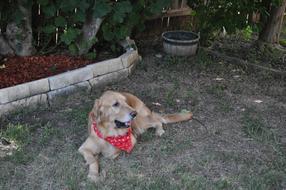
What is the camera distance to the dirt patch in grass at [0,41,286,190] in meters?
3.76

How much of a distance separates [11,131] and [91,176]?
1082mm

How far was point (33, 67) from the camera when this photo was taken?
5566mm

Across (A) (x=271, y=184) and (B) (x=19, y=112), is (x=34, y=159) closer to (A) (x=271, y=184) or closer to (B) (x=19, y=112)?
(B) (x=19, y=112)


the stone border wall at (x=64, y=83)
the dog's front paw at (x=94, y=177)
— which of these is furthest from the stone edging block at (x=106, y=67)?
the dog's front paw at (x=94, y=177)

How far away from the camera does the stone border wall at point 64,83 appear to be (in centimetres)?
475

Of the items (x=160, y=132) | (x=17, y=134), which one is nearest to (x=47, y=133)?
(x=17, y=134)

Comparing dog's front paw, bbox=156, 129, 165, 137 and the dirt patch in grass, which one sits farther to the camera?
dog's front paw, bbox=156, 129, 165, 137

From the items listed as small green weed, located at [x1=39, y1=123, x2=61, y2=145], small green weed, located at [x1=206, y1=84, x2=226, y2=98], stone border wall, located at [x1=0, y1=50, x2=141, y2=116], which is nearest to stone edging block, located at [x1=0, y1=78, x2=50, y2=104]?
stone border wall, located at [x1=0, y1=50, x2=141, y2=116]

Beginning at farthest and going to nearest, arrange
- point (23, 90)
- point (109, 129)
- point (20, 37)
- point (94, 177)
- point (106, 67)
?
1. point (20, 37)
2. point (106, 67)
3. point (23, 90)
4. point (109, 129)
5. point (94, 177)

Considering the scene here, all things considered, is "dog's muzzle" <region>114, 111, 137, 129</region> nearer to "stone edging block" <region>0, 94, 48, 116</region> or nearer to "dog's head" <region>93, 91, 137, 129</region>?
"dog's head" <region>93, 91, 137, 129</region>

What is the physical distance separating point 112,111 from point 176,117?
1030mm

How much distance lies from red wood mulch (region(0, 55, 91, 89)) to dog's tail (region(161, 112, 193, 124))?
1.55 metres

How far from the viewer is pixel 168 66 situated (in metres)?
6.36

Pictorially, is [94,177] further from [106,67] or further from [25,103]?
[106,67]
